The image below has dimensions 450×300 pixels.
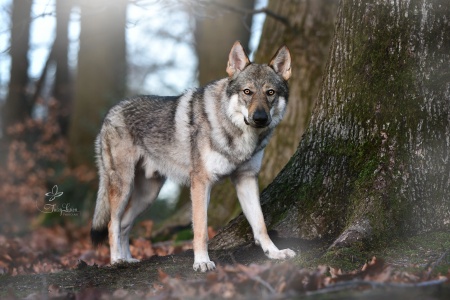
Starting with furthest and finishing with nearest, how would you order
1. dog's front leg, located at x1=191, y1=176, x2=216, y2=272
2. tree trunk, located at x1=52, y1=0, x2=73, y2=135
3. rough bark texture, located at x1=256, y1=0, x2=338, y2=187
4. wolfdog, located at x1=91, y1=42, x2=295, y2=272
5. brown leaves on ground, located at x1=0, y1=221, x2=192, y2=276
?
tree trunk, located at x1=52, y1=0, x2=73, y2=135 < rough bark texture, located at x1=256, y1=0, x2=338, y2=187 < brown leaves on ground, located at x1=0, y1=221, x2=192, y2=276 < wolfdog, located at x1=91, y1=42, x2=295, y2=272 < dog's front leg, located at x1=191, y1=176, x2=216, y2=272

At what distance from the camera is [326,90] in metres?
5.19

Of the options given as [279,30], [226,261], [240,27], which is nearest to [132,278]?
[226,261]

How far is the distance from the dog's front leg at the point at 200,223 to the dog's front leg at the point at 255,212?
36 centimetres

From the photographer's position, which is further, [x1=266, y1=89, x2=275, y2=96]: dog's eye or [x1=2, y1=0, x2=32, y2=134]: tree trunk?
[x1=2, y1=0, x2=32, y2=134]: tree trunk

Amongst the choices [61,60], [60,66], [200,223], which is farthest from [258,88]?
[60,66]

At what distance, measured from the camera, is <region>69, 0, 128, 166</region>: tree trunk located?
12.2 m

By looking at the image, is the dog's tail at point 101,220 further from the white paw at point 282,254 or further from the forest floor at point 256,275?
the white paw at point 282,254

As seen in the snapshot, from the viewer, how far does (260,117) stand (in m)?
4.67

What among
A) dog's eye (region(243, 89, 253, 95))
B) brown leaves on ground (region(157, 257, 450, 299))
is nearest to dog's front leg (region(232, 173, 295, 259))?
dog's eye (region(243, 89, 253, 95))

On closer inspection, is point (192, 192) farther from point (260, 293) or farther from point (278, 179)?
point (260, 293)

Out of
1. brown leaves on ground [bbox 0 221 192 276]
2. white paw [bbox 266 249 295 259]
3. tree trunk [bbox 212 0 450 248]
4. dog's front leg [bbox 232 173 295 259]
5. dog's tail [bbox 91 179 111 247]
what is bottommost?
brown leaves on ground [bbox 0 221 192 276]

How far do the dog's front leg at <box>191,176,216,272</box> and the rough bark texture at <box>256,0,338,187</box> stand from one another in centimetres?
255

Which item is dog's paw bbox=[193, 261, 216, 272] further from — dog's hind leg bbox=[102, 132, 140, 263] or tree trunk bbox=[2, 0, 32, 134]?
tree trunk bbox=[2, 0, 32, 134]

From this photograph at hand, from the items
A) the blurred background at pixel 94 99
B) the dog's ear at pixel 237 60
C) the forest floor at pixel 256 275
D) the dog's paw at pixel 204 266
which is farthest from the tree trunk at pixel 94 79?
the dog's paw at pixel 204 266
